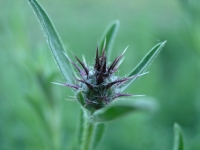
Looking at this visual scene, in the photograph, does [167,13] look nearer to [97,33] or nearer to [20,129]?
[97,33]

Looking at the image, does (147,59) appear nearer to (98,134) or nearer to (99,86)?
(99,86)

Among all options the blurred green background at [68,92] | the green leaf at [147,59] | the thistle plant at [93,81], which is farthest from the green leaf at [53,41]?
the blurred green background at [68,92]

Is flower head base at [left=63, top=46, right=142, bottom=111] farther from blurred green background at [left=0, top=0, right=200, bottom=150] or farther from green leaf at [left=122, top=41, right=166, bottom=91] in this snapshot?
blurred green background at [left=0, top=0, right=200, bottom=150]

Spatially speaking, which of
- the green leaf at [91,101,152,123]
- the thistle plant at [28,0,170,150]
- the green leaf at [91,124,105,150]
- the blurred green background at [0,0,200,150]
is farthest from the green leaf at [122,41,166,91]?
the blurred green background at [0,0,200,150]

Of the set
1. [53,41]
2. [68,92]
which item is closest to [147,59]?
[53,41]

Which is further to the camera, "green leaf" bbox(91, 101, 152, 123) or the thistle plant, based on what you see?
the thistle plant
